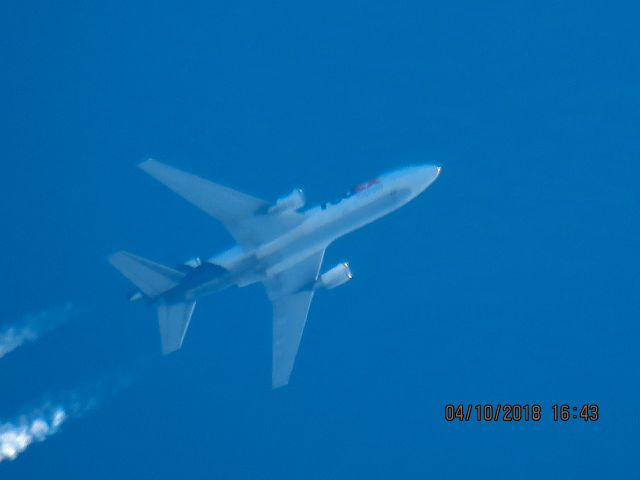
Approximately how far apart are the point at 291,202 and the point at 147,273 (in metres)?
8.20

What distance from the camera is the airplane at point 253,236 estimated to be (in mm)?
46844

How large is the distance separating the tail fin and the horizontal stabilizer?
3.51 feet

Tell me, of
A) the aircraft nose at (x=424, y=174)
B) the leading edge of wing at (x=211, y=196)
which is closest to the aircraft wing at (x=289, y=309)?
the leading edge of wing at (x=211, y=196)

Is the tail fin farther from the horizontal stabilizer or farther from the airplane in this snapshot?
the horizontal stabilizer

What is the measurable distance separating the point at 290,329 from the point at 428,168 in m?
11.6

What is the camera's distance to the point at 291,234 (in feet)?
157

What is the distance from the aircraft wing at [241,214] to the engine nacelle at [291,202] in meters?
0.38

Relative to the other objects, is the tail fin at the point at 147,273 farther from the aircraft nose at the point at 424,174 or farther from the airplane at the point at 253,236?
the aircraft nose at the point at 424,174

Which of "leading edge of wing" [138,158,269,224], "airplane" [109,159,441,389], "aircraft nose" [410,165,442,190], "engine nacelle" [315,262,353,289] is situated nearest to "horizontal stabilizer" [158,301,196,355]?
"airplane" [109,159,441,389]

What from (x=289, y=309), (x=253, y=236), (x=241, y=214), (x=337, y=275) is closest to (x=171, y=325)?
(x=253, y=236)

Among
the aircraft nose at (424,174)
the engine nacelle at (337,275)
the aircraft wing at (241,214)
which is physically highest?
the aircraft nose at (424,174)

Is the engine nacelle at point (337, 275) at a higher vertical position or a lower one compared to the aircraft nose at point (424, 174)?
lower

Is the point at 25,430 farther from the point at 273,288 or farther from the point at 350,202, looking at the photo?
the point at 350,202

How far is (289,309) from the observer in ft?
166
